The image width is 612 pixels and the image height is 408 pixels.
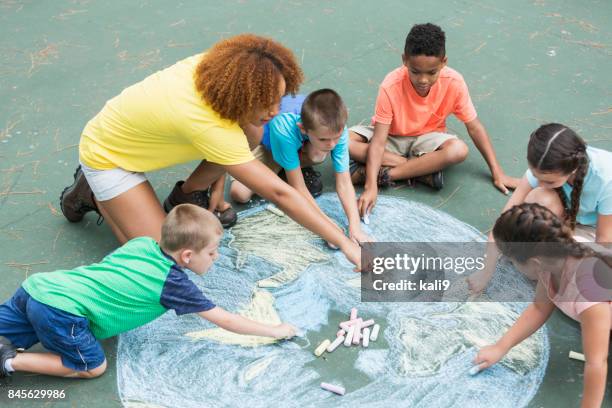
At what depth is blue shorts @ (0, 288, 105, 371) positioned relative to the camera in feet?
9.05

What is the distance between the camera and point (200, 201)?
3764 millimetres

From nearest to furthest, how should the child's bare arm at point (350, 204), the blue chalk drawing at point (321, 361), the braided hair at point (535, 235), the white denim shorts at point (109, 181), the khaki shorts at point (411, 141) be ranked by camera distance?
the braided hair at point (535, 235) < the blue chalk drawing at point (321, 361) < the white denim shorts at point (109, 181) < the child's bare arm at point (350, 204) < the khaki shorts at point (411, 141)

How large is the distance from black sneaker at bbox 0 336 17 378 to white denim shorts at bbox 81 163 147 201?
0.85 meters

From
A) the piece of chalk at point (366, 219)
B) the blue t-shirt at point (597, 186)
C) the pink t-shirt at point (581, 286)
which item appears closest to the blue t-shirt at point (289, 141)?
the piece of chalk at point (366, 219)

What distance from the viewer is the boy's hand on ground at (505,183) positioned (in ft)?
13.1

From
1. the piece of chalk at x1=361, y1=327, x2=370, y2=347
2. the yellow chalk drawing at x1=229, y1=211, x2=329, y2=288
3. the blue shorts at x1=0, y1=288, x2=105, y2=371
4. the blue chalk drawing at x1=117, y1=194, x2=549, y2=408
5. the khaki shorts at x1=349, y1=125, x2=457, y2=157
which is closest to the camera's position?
the blue shorts at x1=0, y1=288, x2=105, y2=371

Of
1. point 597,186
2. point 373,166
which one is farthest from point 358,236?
point 597,186

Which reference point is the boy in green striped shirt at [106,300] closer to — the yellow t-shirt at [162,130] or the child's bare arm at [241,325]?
the child's bare arm at [241,325]

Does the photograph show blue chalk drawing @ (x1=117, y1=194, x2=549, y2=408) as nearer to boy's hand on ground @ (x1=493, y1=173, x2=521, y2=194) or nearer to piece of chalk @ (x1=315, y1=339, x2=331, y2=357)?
piece of chalk @ (x1=315, y1=339, x2=331, y2=357)

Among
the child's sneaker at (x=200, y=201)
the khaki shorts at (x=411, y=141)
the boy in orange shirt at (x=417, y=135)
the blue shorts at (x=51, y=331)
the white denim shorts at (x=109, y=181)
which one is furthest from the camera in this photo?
the khaki shorts at (x=411, y=141)

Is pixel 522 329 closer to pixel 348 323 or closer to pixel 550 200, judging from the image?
pixel 550 200

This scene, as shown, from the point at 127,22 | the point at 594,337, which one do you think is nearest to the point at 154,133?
the point at 594,337

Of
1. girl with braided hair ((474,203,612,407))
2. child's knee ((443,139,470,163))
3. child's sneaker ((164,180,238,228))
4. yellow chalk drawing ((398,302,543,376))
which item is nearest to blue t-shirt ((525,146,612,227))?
girl with braided hair ((474,203,612,407))

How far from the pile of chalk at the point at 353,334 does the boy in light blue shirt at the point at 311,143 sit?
0.55 m
